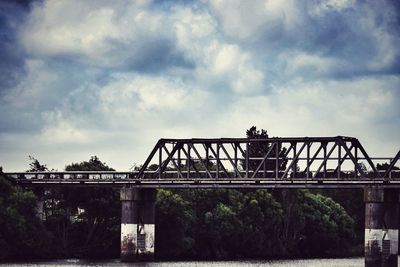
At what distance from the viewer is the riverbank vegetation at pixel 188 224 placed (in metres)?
123

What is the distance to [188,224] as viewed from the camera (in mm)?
139000

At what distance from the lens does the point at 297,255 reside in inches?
6068

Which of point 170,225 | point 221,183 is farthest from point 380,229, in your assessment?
point 170,225

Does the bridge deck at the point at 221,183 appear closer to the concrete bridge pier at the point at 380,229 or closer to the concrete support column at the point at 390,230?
the concrete bridge pier at the point at 380,229

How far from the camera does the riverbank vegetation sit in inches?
4845

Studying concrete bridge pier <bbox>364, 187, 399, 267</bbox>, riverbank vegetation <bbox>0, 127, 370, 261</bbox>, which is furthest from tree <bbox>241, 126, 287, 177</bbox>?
concrete bridge pier <bbox>364, 187, 399, 267</bbox>

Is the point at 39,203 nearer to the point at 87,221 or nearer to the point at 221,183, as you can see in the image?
the point at 87,221

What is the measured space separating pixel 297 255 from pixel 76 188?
37.2 meters

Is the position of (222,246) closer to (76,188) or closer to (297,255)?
Answer: (297,255)

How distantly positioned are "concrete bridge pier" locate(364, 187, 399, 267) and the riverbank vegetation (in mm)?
33761

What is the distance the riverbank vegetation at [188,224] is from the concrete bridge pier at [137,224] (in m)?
12.2

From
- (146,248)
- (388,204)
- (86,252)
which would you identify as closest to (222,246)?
(86,252)

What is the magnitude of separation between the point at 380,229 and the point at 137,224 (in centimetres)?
2675

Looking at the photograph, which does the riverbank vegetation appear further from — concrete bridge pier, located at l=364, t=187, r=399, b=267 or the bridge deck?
concrete bridge pier, located at l=364, t=187, r=399, b=267
